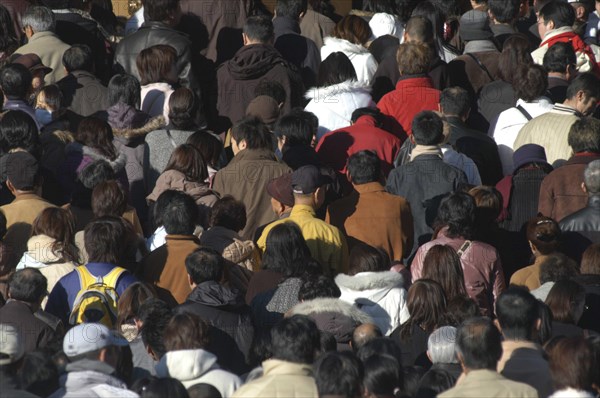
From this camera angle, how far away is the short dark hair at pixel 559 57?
1412cm

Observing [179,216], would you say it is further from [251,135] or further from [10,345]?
[10,345]

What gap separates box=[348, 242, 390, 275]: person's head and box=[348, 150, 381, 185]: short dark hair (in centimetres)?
133

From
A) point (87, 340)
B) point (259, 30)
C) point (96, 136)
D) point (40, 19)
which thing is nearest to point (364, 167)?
point (96, 136)

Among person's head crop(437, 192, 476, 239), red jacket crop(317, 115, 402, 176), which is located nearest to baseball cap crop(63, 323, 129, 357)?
person's head crop(437, 192, 476, 239)

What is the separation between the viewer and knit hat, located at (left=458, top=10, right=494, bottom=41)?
15.2 meters

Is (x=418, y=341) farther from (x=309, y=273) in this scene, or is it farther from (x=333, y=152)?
(x=333, y=152)

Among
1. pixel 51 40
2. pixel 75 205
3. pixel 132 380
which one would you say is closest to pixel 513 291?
pixel 132 380

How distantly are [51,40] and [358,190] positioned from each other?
412 cm

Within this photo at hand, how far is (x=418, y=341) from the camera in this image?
955 cm

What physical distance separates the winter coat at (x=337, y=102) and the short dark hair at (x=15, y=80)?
2.37 meters

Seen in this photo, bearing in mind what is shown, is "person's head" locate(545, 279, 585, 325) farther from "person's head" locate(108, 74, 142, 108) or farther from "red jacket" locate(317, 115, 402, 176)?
"person's head" locate(108, 74, 142, 108)

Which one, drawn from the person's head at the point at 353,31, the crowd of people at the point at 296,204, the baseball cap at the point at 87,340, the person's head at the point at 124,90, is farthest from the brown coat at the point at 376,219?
the baseball cap at the point at 87,340

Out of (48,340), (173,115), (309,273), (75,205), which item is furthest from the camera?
(173,115)

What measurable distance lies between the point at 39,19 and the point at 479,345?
7621 millimetres
